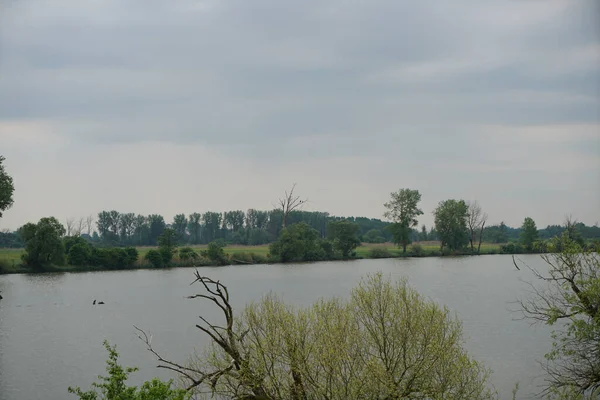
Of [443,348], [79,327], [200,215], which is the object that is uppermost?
[200,215]

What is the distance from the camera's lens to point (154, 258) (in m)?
107

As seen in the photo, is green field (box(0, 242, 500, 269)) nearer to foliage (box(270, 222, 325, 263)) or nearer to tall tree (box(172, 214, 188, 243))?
foliage (box(270, 222, 325, 263))

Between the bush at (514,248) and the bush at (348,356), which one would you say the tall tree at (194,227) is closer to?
the bush at (514,248)

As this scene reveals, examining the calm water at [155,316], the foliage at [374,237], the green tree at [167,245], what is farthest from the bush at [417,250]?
the green tree at [167,245]

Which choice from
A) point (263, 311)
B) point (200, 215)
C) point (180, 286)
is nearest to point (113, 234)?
point (200, 215)

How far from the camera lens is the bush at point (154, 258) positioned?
10690cm

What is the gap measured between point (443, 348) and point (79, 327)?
37409mm

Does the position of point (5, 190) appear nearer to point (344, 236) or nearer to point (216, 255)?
point (216, 255)

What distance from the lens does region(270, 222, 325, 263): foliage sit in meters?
115

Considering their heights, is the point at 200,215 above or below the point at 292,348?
above

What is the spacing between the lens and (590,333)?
19.8 metres

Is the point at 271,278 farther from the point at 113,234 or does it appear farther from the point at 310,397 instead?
the point at 113,234

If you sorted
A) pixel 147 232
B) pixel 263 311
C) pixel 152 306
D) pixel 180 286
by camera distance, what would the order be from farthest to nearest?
pixel 147 232, pixel 180 286, pixel 152 306, pixel 263 311

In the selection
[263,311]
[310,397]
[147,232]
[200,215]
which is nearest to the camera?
[310,397]
